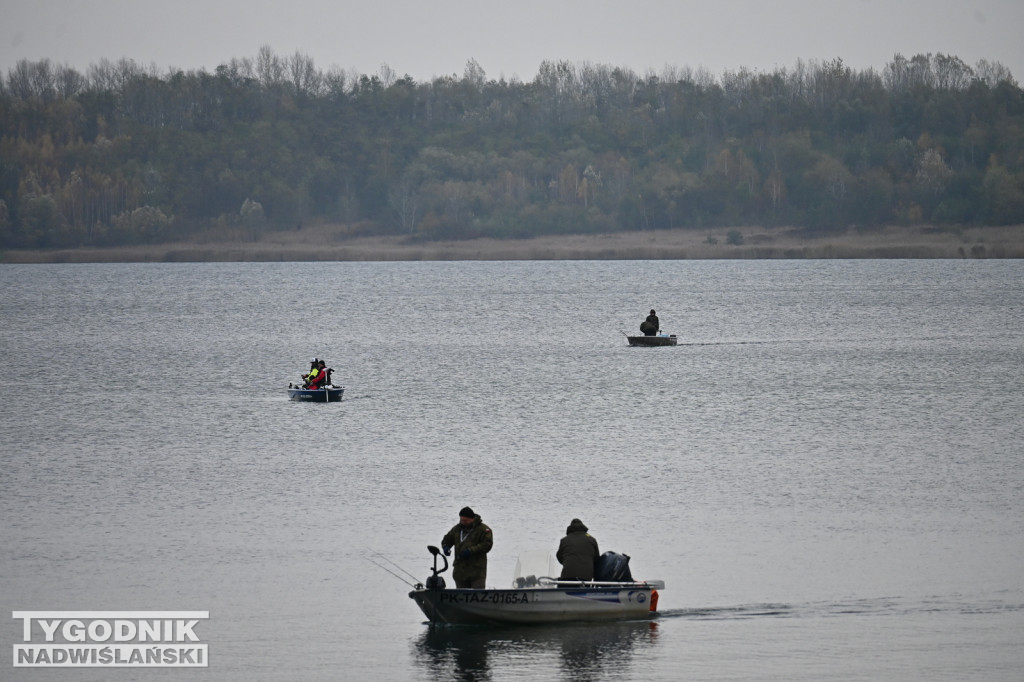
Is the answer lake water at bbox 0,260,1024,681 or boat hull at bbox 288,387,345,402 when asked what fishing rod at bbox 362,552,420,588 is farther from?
boat hull at bbox 288,387,345,402

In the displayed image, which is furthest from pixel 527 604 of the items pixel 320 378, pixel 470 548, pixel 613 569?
pixel 320 378

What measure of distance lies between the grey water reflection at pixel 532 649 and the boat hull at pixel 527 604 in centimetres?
15

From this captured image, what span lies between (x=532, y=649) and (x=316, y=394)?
2991 centimetres

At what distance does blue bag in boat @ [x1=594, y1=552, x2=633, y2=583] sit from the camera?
2308cm

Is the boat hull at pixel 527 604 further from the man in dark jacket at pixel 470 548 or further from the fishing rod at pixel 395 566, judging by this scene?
the fishing rod at pixel 395 566

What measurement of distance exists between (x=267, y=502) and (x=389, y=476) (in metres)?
4.20

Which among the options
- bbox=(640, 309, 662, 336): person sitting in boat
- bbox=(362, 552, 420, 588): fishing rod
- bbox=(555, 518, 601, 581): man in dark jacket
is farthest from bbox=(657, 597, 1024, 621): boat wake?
bbox=(640, 309, 662, 336): person sitting in boat

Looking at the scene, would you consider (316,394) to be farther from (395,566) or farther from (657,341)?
(395,566)

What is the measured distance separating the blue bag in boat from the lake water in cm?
75

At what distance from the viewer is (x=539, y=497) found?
108 ft

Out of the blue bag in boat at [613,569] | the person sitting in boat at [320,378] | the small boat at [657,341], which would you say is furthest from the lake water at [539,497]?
the small boat at [657,341]

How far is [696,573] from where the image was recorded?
26.4 metres

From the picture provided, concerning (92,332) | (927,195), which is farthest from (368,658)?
(927,195)

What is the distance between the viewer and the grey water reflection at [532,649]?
2084 cm
